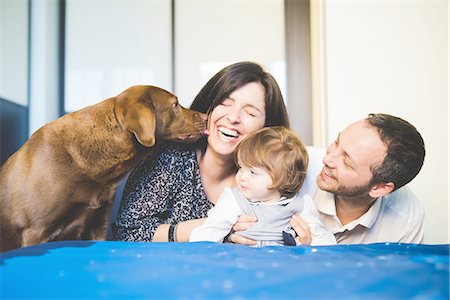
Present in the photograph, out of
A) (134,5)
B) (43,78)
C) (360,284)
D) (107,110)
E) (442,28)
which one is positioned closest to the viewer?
(360,284)

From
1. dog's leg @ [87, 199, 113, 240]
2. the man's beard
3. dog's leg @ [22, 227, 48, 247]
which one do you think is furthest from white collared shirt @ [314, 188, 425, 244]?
dog's leg @ [22, 227, 48, 247]

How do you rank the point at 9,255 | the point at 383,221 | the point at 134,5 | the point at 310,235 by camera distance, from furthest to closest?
the point at 134,5 → the point at 383,221 → the point at 310,235 → the point at 9,255

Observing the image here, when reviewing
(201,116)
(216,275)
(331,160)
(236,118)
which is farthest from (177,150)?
(216,275)

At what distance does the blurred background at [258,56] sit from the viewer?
2.57m

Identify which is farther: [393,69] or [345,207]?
[393,69]

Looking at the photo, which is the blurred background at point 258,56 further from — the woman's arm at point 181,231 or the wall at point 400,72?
the woman's arm at point 181,231

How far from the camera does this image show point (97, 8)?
3018 mm

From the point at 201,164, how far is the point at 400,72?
55.5 inches

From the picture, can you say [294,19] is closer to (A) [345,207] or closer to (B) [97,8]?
(B) [97,8]

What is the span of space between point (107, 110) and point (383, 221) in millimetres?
1226

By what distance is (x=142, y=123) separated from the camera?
5.29 feet

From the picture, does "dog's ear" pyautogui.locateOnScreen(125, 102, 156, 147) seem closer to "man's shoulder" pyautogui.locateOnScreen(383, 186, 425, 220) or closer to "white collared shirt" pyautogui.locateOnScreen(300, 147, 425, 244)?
"white collared shirt" pyautogui.locateOnScreen(300, 147, 425, 244)

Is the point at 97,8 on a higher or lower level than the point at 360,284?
higher

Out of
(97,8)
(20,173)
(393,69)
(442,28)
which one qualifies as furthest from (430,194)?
(97,8)
